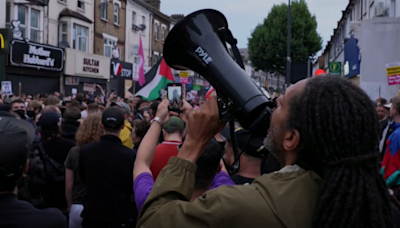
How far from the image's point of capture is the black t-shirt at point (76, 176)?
451cm

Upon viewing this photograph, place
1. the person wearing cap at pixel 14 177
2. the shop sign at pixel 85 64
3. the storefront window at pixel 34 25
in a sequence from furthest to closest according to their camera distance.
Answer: the shop sign at pixel 85 64
the storefront window at pixel 34 25
the person wearing cap at pixel 14 177

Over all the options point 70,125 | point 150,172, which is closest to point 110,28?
point 70,125

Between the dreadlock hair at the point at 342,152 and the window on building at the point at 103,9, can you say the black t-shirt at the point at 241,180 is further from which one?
the window on building at the point at 103,9

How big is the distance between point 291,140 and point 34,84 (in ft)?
66.3

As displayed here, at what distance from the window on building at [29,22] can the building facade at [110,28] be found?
520 centimetres

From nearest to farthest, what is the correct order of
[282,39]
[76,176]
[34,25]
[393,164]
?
[76,176] → [393,164] → [34,25] → [282,39]

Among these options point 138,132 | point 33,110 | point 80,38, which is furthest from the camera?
point 80,38

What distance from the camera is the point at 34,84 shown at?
20156 mm

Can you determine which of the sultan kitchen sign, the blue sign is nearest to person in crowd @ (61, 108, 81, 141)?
the sultan kitchen sign

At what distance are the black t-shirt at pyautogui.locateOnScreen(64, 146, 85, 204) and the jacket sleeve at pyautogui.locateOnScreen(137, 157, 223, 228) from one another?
3069mm

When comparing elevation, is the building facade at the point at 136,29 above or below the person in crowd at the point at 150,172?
above

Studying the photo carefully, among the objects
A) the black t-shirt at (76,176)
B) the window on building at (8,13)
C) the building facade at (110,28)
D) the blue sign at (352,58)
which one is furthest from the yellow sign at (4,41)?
the blue sign at (352,58)

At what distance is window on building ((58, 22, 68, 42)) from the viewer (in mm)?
22312

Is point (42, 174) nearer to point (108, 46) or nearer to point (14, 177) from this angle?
point (14, 177)
